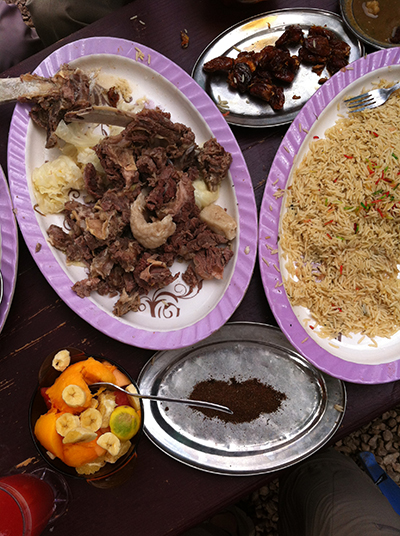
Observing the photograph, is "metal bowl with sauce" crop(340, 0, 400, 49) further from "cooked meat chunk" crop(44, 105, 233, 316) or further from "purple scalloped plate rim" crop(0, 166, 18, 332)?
"purple scalloped plate rim" crop(0, 166, 18, 332)

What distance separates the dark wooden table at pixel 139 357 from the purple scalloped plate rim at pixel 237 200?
0.17 meters

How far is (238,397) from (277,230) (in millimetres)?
987

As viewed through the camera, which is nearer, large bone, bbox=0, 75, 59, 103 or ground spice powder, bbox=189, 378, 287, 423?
large bone, bbox=0, 75, 59, 103

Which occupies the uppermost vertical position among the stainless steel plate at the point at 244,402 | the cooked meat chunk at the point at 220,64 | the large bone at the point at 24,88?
the large bone at the point at 24,88

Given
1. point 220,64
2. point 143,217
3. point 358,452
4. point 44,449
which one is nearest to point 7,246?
point 143,217

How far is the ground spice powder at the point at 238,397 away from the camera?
6.97 feet

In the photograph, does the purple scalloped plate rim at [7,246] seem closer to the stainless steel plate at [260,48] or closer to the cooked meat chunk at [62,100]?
the cooked meat chunk at [62,100]

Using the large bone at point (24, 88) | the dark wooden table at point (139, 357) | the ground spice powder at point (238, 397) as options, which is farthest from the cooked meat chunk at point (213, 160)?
the ground spice powder at point (238, 397)

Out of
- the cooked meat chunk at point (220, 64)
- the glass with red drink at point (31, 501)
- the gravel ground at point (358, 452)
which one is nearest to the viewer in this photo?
the glass with red drink at point (31, 501)

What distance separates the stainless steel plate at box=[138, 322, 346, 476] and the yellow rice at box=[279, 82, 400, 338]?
0.31 m

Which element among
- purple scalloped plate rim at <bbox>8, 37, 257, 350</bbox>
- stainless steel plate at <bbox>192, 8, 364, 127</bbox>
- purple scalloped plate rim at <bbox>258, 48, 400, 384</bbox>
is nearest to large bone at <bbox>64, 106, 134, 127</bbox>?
purple scalloped plate rim at <bbox>8, 37, 257, 350</bbox>

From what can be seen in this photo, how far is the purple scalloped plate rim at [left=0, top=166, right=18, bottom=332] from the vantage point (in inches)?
76.4

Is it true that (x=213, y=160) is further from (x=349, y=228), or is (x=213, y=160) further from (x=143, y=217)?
(x=349, y=228)

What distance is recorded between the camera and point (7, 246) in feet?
6.44
